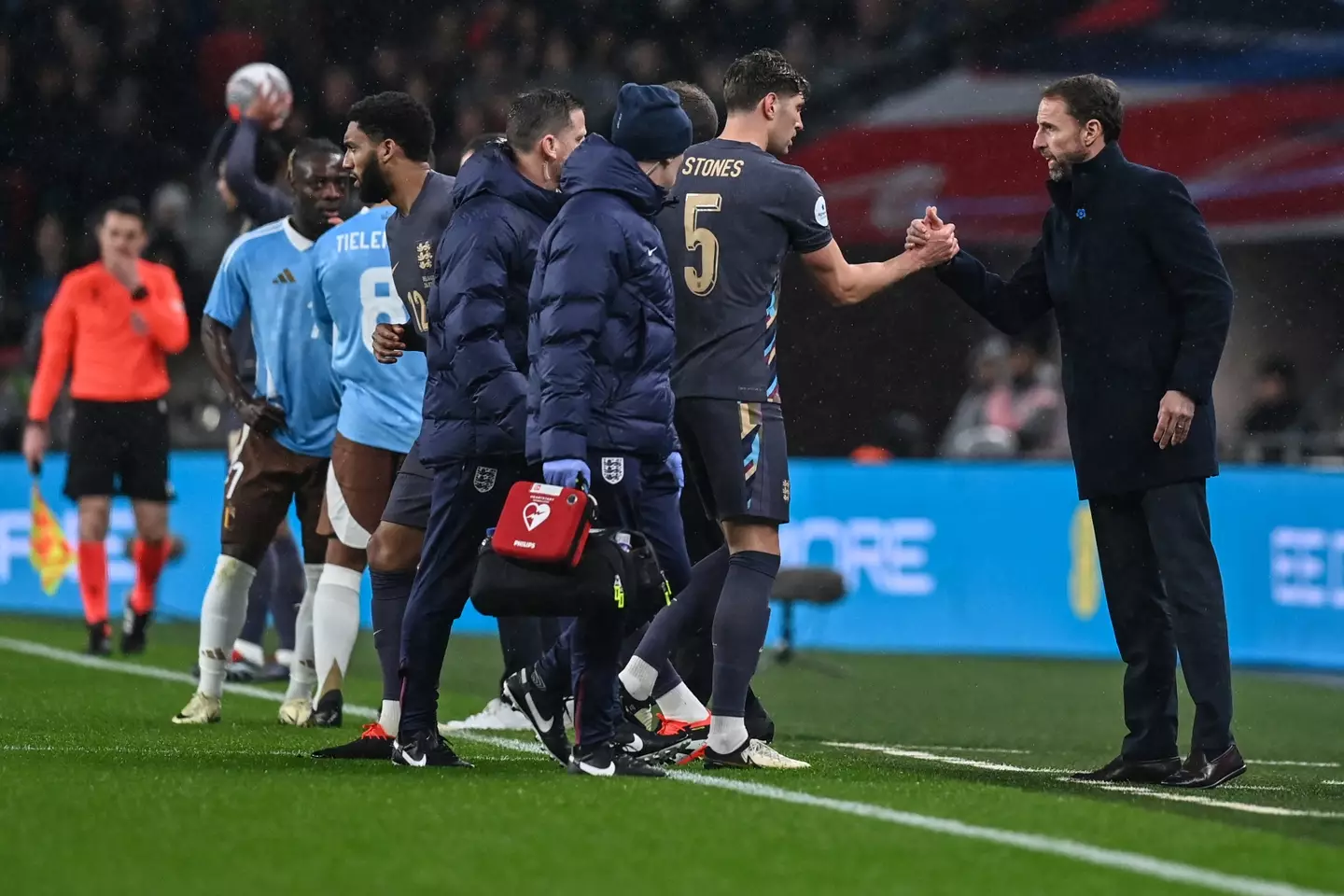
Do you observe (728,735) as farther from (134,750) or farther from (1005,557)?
(1005,557)

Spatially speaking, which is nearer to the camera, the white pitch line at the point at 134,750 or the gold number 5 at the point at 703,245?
the gold number 5 at the point at 703,245

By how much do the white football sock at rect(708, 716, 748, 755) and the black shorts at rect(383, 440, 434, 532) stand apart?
46.2 inches

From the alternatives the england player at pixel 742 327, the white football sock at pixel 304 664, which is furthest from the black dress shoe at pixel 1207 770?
the white football sock at pixel 304 664

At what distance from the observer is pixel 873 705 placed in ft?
32.8

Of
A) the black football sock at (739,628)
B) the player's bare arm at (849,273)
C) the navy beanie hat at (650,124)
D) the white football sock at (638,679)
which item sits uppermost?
the navy beanie hat at (650,124)

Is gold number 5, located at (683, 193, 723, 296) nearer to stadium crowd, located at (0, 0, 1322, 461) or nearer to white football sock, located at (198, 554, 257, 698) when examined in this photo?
white football sock, located at (198, 554, 257, 698)

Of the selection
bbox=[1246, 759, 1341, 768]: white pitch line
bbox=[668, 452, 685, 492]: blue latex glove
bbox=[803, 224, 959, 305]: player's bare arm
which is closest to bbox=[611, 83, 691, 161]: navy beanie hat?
bbox=[803, 224, 959, 305]: player's bare arm

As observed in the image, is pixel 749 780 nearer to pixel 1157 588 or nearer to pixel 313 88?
pixel 1157 588

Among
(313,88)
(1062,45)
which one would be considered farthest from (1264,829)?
(313,88)

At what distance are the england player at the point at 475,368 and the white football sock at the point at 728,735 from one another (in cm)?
80

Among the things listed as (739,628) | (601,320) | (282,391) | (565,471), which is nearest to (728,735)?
(739,628)

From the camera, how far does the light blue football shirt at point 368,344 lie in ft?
25.8

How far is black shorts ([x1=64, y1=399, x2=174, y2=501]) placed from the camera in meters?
11.7

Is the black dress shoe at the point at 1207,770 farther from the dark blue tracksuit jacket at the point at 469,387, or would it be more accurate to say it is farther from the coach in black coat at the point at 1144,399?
the dark blue tracksuit jacket at the point at 469,387
